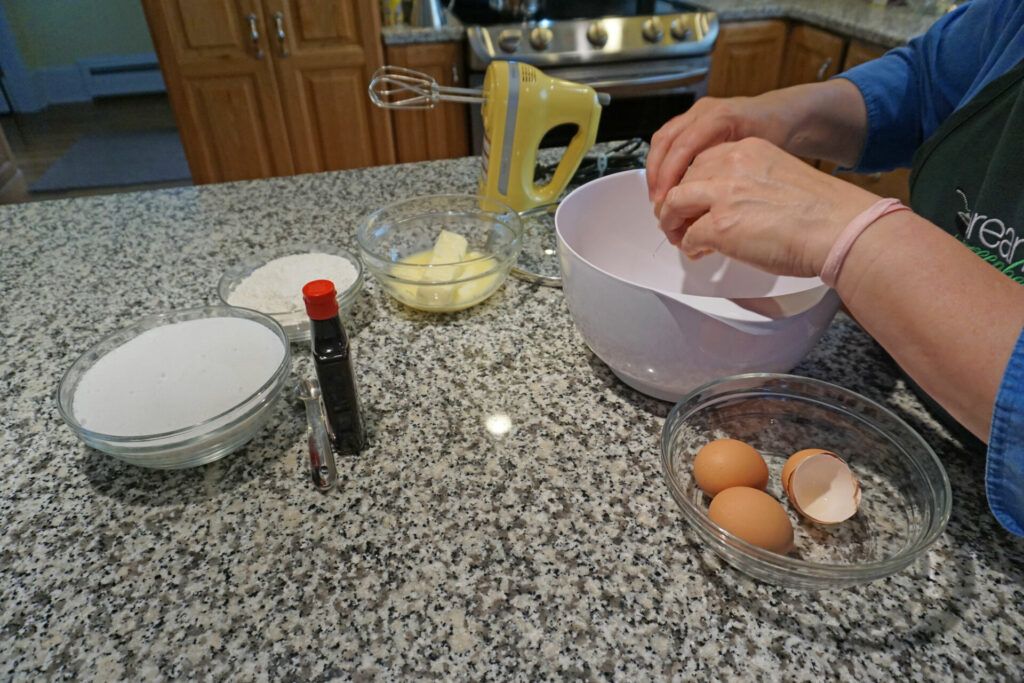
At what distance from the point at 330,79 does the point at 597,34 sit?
1018mm

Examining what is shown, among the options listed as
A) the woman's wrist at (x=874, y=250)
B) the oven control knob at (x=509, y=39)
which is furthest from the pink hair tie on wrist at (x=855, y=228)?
the oven control knob at (x=509, y=39)

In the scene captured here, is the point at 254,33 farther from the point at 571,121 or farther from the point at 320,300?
the point at 320,300

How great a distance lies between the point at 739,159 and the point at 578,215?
0.24 meters

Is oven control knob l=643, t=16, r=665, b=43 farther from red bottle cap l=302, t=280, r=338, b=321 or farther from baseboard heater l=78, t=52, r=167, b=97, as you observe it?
baseboard heater l=78, t=52, r=167, b=97

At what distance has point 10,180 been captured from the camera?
3.22 m

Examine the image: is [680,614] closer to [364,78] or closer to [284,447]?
[284,447]

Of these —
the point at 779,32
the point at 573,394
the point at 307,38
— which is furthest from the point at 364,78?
the point at 573,394

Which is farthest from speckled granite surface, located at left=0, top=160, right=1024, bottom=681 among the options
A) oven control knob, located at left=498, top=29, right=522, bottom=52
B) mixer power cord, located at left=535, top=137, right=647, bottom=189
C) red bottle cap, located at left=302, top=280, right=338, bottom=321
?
oven control knob, located at left=498, top=29, right=522, bottom=52

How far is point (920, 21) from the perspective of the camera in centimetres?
212

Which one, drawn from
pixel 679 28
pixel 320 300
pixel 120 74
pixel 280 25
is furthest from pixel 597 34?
pixel 120 74

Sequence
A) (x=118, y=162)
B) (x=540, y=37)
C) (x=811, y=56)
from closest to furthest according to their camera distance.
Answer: (x=540, y=37) → (x=811, y=56) → (x=118, y=162)

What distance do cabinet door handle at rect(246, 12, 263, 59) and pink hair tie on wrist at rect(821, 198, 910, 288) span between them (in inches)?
92.4

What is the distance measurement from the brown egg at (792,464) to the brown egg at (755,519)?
0.05m

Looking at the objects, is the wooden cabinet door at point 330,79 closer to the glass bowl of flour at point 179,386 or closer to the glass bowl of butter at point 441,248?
the glass bowl of butter at point 441,248
